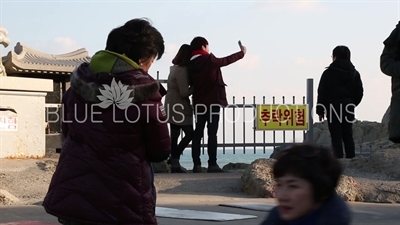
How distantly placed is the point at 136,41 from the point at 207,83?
616 cm

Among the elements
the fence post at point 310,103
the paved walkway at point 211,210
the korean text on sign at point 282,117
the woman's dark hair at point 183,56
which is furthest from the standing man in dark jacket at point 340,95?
the paved walkway at point 211,210

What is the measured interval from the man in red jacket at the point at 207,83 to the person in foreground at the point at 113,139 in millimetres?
6052

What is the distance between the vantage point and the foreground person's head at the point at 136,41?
3.81 metres

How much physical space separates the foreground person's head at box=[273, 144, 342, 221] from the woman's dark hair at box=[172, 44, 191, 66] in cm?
765

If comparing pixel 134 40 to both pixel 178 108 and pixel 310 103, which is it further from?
pixel 310 103

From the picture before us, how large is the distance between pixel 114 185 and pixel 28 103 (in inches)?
292

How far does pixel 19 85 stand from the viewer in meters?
10.6

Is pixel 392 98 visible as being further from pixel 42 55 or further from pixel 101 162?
pixel 42 55

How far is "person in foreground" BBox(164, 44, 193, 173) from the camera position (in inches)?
396

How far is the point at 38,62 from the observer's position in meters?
25.8

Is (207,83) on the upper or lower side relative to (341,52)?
lower

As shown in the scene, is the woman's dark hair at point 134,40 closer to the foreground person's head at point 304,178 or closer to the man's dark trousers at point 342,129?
the foreground person's head at point 304,178

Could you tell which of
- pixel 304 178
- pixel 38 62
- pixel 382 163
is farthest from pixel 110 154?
pixel 38 62

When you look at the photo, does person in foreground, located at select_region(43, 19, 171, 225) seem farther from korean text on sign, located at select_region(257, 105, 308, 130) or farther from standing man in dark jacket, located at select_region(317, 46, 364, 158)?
korean text on sign, located at select_region(257, 105, 308, 130)
